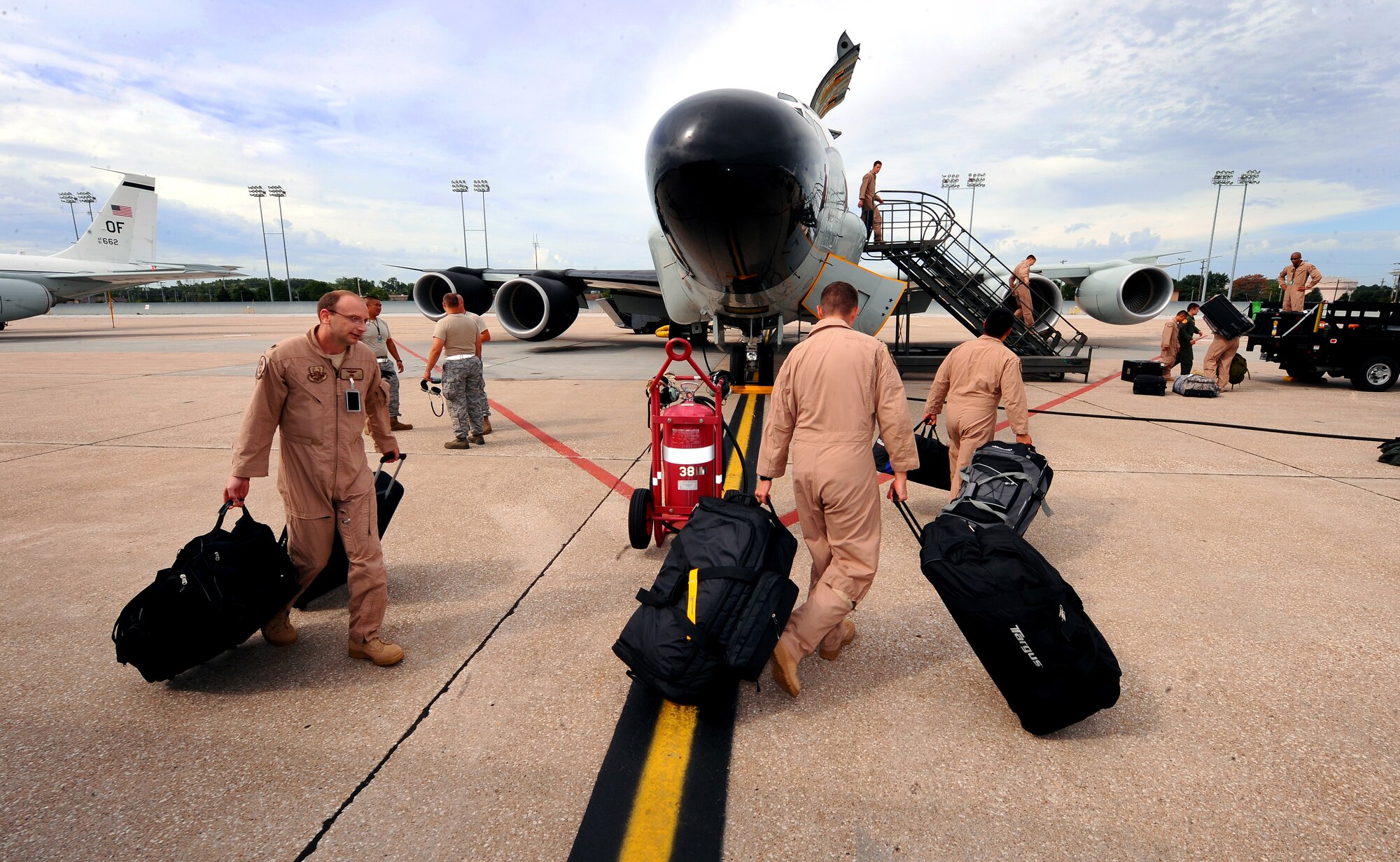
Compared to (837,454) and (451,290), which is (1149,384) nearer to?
(837,454)

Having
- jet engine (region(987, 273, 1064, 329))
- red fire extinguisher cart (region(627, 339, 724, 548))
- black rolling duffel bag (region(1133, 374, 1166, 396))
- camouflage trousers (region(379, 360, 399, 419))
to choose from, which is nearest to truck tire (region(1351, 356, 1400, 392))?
black rolling duffel bag (region(1133, 374, 1166, 396))

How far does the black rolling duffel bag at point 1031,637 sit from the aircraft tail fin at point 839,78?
35.3ft

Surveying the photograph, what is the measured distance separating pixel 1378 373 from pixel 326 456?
15.7m

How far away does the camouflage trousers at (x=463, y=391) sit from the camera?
22.9 feet

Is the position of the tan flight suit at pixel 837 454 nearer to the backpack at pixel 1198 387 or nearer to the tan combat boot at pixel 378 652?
the tan combat boot at pixel 378 652

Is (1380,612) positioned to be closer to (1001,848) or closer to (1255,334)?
(1001,848)

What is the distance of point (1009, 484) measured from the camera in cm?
343

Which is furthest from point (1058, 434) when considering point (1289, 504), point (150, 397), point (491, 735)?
point (150, 397)

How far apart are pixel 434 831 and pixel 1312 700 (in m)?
3.40

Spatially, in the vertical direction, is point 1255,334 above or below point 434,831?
above

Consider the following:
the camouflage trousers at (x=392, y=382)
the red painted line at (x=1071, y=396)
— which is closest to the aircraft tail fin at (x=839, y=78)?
the red painted line at (x=1071, y=396)

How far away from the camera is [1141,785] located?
7.07 ft

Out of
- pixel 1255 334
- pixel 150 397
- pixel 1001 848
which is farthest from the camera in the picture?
pixel 1255 334

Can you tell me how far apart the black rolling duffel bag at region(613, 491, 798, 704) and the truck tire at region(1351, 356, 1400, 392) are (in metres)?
14.0
